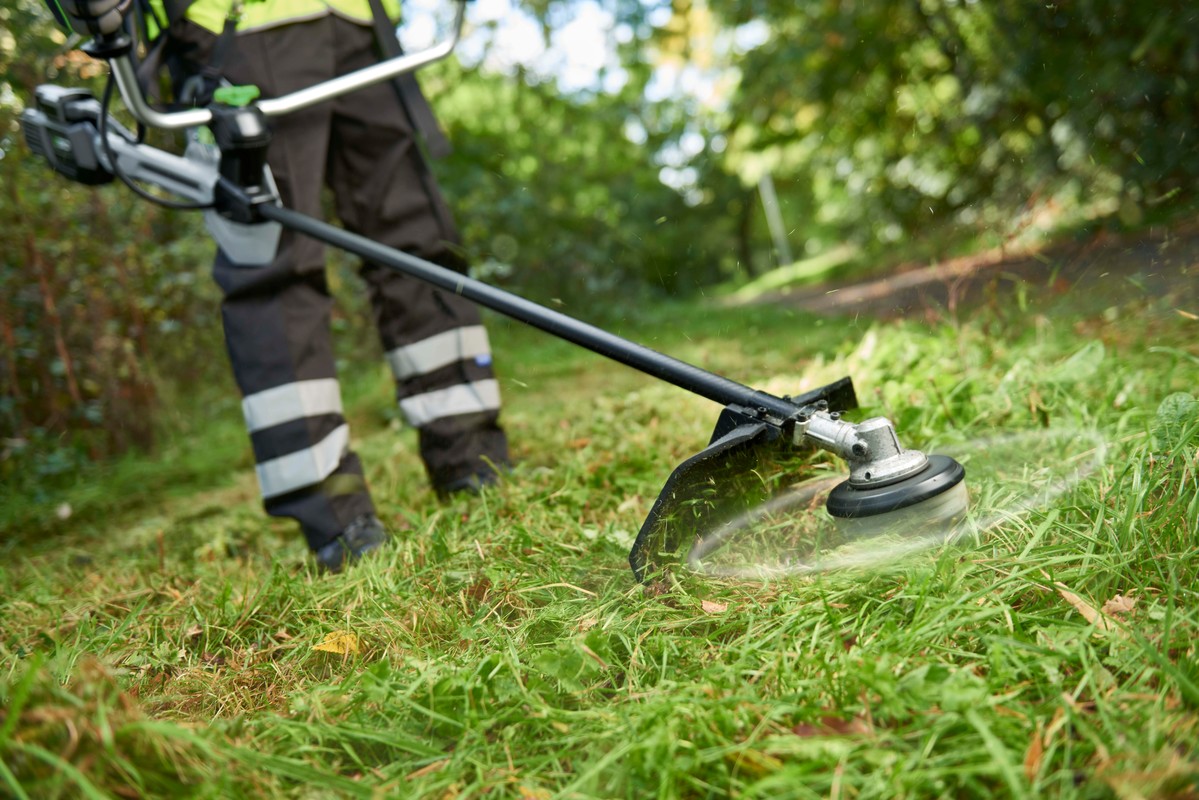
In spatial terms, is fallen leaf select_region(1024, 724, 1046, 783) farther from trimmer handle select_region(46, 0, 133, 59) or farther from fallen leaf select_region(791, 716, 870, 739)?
trimmer handle select_region(46, 0, 133, 59)

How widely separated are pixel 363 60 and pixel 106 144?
688mm

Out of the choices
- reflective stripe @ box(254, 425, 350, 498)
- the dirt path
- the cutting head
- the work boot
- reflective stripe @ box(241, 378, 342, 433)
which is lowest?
the dirt path

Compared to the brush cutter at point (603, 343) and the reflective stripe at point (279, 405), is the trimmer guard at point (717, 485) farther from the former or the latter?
the reflective stripe at point (279, 405)

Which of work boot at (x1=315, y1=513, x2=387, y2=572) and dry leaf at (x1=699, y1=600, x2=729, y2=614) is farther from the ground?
work boot at (x1=315, y1=513, x2=387, y2=572)

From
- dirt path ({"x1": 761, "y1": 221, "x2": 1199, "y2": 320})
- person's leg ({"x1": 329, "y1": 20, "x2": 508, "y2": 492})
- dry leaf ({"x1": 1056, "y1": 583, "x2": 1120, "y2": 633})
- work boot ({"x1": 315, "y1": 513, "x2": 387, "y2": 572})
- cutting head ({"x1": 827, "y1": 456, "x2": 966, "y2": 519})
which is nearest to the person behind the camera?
dry leaf ({"x1": 1056, "y1": 583, "x2": 1120, "y2": 633})

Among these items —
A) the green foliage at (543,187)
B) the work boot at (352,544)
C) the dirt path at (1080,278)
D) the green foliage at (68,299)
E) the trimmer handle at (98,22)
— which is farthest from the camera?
the green foliage at (543,187)

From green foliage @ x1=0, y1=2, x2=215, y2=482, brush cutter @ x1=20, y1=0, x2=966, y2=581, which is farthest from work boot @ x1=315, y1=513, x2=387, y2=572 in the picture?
green foliage @ x1=0, y1=2, x2=215, y2=482

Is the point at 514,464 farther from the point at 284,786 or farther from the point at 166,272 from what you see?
the point at 166,272

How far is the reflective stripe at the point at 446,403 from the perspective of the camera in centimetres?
221

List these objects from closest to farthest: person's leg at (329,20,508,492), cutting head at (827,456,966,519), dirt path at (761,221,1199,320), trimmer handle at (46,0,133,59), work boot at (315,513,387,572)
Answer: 1. cutting head at (827,456,966,519)
2. trimmer handle at (46,0,133,59)
3. work boot at (315,513,387,572)
4. person's leg at (329,20,508,492)
5. dirt path at (761,221,1199,320)

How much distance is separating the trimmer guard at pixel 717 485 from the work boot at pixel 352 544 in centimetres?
78

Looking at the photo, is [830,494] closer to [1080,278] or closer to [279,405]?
[279,405]

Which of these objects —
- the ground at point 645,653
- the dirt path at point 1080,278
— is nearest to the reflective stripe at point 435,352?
the ground at point 645,653

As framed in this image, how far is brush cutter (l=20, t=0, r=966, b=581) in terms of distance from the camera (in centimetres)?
126
